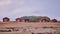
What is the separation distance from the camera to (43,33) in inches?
284

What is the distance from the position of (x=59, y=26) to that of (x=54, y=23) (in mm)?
270

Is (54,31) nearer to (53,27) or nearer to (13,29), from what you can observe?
(53,27)

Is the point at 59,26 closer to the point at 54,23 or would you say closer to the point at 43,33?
the point at 54,23

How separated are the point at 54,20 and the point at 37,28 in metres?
0.96

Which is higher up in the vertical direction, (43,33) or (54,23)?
(54,23)

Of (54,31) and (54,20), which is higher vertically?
(54,20)

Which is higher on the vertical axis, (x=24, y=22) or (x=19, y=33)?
(x=24, y=22)

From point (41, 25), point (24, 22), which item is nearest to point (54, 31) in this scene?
point (41, 25)

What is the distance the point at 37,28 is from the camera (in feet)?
24.0

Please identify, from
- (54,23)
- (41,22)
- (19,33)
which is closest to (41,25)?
(41,22)

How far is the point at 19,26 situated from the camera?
7.37 meters

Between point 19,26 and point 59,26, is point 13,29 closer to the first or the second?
point 19,26

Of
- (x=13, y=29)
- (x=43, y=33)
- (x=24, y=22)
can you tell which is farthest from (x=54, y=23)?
(x=13, y=29)

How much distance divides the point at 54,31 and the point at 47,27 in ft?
1.21
